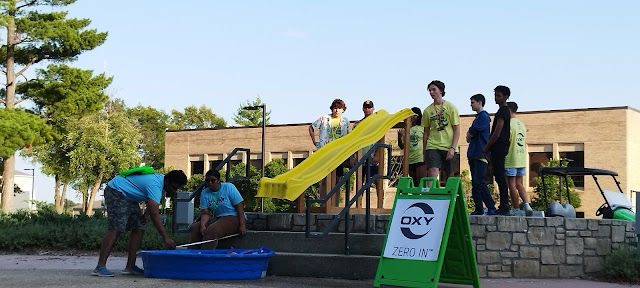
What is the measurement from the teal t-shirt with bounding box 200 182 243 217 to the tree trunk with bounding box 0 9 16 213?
32.9 meters

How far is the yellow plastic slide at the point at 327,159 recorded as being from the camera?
10359 millimetres

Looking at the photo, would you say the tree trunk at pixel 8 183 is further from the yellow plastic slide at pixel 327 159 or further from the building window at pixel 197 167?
the yellow plastic slide at pixel 327 159

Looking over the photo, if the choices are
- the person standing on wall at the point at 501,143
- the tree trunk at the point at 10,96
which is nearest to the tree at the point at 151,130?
the tree trunk at the point at 10,96

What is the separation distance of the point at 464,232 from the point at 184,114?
74.5 meters

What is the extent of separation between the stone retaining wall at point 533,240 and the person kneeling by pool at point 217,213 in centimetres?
77

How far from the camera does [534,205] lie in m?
39.2

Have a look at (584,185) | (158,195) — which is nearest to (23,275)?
(158,195)

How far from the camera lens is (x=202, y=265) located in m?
9.48

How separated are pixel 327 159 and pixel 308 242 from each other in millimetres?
1095

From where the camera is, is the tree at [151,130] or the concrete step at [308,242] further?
the tree at [151,130]

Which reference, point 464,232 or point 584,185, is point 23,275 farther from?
point 584,185

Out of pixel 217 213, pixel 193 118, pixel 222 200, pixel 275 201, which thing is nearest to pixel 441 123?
pixel 222 200

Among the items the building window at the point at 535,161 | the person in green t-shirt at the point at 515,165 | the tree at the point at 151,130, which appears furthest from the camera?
the tree at the point at 151,130

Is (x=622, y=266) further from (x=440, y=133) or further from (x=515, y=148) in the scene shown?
(x=440, y=133)
